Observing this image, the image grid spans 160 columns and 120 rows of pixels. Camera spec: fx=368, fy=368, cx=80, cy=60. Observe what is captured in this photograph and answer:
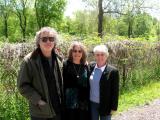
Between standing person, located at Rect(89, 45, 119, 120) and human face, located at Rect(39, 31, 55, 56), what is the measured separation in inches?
39.6

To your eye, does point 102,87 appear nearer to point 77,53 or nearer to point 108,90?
point 108,90

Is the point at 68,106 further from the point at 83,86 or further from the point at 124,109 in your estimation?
the point at 124,109

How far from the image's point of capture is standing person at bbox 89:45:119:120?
18.2ft

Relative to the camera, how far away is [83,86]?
542 cm

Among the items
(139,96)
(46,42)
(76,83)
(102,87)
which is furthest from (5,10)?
(46,42)

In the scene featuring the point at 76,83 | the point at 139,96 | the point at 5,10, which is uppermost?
the point at 5,10

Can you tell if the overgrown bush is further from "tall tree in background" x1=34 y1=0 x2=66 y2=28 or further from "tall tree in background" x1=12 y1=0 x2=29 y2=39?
"tall tree in background" x1=12 y1=0 x2=29 y2=39

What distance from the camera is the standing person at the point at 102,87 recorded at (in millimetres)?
5555

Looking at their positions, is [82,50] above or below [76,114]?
above

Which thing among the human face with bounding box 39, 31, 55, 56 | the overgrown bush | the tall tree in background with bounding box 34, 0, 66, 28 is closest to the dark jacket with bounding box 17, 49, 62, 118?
the human face with bounding box 39, 31, 55, 56

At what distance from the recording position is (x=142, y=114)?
934cm

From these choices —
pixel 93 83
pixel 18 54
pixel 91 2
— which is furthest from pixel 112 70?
pixel 91 2

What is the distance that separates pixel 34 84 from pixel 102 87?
1235 mm

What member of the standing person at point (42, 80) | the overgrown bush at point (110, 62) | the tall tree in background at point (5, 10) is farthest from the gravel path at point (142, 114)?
the tall tree in background at point (5, 10)
